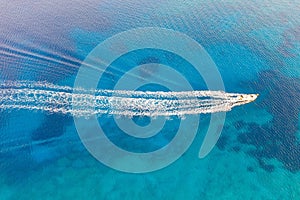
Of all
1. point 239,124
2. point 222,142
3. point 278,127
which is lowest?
point 222,142

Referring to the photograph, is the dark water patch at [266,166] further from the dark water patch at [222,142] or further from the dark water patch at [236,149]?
the dark water patch at [222,142]

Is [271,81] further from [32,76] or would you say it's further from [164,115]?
[32,76]

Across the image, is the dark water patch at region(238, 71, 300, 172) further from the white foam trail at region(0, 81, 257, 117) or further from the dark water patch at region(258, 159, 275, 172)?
the white foam trail at region(0, 81, 257, 117)

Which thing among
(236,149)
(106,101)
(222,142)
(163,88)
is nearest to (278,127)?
(236,149)

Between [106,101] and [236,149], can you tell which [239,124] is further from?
[106,101]

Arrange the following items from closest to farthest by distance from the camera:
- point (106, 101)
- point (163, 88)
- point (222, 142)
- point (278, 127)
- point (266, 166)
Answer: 1. point (266, 166)
2. point (222, 142)
3. point (278, 127)
4. point (106, 101)
5. point (163, 88)

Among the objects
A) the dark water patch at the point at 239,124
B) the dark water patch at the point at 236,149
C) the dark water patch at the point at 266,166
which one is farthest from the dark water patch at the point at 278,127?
the dark water patch at the point at 236,149

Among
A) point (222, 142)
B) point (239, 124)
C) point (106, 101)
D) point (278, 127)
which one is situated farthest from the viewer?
point (106, 101)
